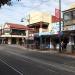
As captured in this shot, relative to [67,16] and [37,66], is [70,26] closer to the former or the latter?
[67,16]

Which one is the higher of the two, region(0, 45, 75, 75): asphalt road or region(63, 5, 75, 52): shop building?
region(63, 5, 75, 52): shop building

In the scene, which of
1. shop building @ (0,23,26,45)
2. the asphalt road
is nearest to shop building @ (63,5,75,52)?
the asphalt road

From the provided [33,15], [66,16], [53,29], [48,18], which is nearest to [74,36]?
[66,16]

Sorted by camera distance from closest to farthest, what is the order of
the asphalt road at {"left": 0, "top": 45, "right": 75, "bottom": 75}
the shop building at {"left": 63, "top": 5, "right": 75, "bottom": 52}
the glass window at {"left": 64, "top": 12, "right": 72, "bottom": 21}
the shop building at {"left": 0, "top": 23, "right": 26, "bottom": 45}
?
1. the asphalt road at {"left": 0, "top": 45, "right": 75, "bottom": 75}
2. the shop building at {"left": 63, "top": 5, "right": 75, "bottom": 52}
3. the glass window at {"left": 64, "top": 12, "right": 72, "bottom": 21}
4. the shop building at {"left": 0, "top": 23, "right": 26, "bottom": 45}

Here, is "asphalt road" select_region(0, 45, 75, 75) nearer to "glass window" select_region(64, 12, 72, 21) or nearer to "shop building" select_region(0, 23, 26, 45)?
"glass window" select_region(64, 12, 72, 21)

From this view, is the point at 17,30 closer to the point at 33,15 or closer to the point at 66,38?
the point at 33,15

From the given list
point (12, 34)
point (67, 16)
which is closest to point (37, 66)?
point (67, 16)

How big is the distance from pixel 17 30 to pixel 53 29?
52134 mm

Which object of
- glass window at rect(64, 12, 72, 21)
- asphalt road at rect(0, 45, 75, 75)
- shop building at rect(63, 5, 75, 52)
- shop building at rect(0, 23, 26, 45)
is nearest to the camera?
asphalt road at rect(0, 45, 75, 75)

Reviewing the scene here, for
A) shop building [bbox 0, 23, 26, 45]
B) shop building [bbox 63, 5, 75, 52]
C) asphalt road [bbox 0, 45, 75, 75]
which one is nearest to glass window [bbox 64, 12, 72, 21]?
shop building [bbox 63, 5, 75, 52]

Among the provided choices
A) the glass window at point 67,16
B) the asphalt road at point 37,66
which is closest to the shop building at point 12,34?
the glass window at point 67,16

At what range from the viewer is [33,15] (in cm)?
7056

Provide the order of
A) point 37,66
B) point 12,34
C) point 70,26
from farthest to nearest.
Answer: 1. point 12,34
2. point 70,26
3. point 37,66

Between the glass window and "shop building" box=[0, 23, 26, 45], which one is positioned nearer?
the glass window
